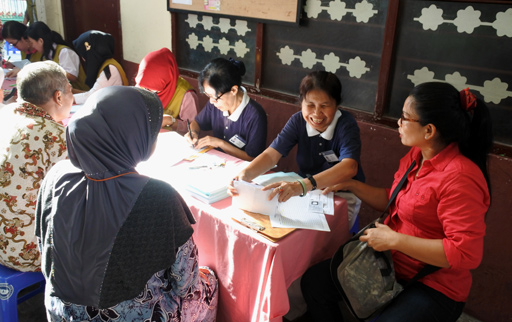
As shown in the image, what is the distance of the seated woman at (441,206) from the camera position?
1306mm

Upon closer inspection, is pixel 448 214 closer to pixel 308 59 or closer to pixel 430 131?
A: pixel 430 131

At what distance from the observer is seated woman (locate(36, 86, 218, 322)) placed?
111 cm

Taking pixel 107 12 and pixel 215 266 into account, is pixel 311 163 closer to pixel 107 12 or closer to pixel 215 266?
pixel 215 266

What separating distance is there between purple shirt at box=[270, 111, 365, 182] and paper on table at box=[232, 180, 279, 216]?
1.75 feet

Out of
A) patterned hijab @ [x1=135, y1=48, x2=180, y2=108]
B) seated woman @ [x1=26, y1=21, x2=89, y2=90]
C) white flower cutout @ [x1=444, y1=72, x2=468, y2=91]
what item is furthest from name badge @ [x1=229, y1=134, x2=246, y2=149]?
seated woman @ [x1=26, y1=21, x2=89, y2=90]

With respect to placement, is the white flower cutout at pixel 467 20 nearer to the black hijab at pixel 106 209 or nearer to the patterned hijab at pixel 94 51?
the black hijab at pixel 106 209

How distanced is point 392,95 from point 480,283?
3.75 feet

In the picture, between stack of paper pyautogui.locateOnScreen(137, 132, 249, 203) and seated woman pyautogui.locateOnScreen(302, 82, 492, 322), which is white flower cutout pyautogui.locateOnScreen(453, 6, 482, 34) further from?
stack of paper pyautogui.locateOnScreen(137, 132, 249, 203)

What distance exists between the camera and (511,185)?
1906 mm

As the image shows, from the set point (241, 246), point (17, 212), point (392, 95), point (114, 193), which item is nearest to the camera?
point (114, 193)

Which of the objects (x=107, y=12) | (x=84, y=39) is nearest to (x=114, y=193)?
(x=84, y=39)

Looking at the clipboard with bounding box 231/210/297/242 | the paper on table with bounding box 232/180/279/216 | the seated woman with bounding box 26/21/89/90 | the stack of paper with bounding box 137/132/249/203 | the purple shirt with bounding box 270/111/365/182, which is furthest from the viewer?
the seated woman with bounding box 26/21/89/90

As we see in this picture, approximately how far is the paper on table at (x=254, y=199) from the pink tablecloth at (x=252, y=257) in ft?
0.27

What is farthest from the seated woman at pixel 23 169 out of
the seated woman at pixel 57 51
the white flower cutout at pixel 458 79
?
the seated woman at pixel 57 51
